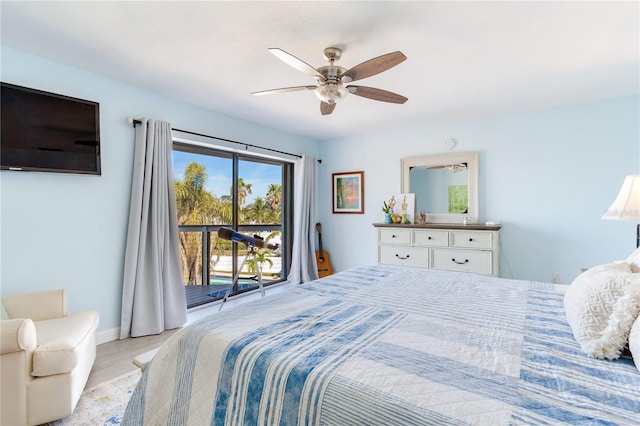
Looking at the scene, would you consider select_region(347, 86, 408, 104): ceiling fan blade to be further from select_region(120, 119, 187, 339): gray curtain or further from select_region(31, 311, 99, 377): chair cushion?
select_region(31, 311, 99, 377): chair cushion

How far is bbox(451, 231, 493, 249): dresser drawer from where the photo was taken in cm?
354

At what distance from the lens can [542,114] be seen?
3582mm

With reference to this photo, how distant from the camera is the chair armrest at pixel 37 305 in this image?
6.89 feet

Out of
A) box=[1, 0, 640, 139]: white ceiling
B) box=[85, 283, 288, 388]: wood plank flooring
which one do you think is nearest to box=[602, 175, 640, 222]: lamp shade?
box=[1, 0, 640, 139]: white ceiling

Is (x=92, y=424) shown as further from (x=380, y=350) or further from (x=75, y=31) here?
(x=75, y=31)

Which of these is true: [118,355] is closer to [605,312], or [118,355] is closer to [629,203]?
[605,312]

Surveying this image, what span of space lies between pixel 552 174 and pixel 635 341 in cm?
324

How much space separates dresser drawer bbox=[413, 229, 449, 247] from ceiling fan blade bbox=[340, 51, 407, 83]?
8.00ft

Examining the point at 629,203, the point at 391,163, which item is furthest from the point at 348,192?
the point at 629,203

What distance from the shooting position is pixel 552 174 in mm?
3545

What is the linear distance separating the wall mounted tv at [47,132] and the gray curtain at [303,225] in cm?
272

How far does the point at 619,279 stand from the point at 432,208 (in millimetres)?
3221

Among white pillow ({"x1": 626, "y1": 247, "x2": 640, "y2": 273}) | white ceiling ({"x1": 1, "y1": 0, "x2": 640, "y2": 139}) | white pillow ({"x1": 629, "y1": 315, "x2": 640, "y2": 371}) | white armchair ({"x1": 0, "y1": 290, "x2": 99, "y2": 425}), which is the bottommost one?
white armchair ({"x1": 0, "y1": 290, "x2": 99, "y2": 425})

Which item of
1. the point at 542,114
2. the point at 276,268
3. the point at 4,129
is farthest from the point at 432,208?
the point at 4,129
